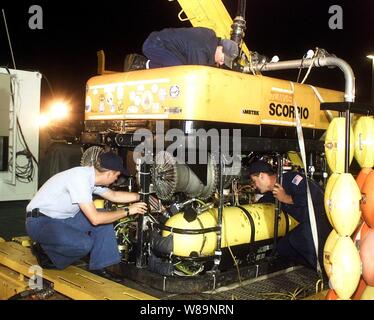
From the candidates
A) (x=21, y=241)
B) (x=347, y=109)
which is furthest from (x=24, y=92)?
(x=347, y=109)

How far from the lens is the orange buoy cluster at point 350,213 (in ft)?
10.4

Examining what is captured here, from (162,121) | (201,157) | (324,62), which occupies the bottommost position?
(201,157)

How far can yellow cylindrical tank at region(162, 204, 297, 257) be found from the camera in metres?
3.88

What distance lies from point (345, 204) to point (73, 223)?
2627 millimetres

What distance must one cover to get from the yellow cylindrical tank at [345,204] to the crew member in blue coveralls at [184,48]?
1634mm

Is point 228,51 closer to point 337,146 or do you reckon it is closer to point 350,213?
point 337,146

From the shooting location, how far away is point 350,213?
10.4 feet

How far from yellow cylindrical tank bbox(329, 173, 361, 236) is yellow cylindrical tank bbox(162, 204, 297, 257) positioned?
1.18 meters

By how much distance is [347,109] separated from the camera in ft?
10.6

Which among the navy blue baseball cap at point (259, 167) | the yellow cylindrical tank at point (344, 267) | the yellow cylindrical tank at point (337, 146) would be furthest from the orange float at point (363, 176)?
the navy blue baseball cap at point (259, 167)

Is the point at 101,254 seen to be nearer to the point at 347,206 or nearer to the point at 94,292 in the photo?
the point at 94,292

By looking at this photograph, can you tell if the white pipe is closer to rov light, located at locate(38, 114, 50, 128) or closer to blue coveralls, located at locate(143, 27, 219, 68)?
blue coveralls, located at locate(143, 27, 219, 68)

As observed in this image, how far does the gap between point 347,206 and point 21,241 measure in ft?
12.6

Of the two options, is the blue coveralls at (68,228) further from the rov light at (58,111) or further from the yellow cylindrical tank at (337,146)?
the rov light at (58,111)
